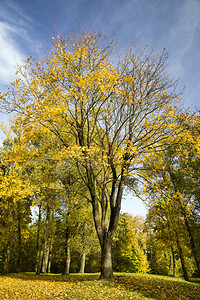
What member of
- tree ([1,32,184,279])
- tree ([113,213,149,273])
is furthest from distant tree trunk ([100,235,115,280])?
tree ([113,213,149,273])

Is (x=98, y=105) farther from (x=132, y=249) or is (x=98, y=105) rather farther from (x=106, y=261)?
(x=132, y=249)

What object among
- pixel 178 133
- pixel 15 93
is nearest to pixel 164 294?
pixel 178 133

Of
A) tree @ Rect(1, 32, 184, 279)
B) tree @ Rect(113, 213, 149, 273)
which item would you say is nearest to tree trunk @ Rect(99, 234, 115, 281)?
tree @ Rect(1, 32, 184, 279)

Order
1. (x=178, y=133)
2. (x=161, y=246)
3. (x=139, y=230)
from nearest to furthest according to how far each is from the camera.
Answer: (x=178, y=133) → (x=161, y=246) → (x=139, y=230)

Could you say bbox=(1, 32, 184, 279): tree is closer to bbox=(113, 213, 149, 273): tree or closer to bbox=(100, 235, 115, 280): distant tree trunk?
bbox=(100, 235, 115, 280): distant tree trunk

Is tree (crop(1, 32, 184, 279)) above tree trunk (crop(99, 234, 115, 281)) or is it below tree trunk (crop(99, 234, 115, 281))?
above

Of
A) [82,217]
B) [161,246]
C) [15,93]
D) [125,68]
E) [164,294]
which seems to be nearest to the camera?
[164,294]

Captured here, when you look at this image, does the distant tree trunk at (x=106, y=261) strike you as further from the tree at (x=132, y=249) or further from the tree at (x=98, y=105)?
the tree at (x=132, y=249)

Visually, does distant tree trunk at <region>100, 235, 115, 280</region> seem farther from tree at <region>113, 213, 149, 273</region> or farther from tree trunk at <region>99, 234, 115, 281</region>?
tree at <region>113, 213, 149, 273</region>

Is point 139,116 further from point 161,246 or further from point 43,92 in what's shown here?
point 161,246

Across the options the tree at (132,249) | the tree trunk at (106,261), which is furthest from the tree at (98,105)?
the tree at (132,249)

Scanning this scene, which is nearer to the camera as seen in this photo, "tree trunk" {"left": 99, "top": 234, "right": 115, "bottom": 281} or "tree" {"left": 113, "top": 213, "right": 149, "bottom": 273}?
"tree trunk" {"left": 99, "top": 234, "right": 115, "bottom": 281}

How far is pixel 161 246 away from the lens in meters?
18.5

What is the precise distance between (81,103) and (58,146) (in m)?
2.41
